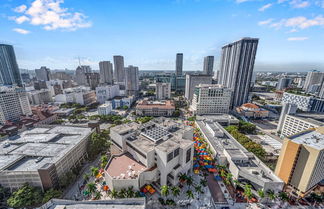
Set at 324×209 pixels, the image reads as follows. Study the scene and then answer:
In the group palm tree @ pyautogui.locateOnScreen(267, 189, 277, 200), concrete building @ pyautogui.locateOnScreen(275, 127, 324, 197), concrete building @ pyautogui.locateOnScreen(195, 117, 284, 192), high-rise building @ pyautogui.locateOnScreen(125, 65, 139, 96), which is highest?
high-rise building @ pyautogui.locateOnScreen(125, 65, 139, 96)

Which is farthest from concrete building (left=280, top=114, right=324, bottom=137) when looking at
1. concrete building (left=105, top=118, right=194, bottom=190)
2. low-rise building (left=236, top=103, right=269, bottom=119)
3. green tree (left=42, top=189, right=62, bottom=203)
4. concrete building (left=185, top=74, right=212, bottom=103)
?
green tree (left=42, top=189, right=62, bottom=203)

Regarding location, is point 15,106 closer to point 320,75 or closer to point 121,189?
point 121,189

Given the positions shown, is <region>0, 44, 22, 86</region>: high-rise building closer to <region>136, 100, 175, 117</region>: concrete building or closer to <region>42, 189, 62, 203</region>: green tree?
<region>136, 100, 175, 117</region>: concrete building

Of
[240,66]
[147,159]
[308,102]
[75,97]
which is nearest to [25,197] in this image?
[147,159]

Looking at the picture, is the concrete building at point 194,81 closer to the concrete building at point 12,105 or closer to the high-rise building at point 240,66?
the high-rise building at point 240,66

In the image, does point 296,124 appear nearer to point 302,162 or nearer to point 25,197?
Answer: point 302,162


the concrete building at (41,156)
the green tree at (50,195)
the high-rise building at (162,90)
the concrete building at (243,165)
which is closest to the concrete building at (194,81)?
the high-rise building at (162,90)

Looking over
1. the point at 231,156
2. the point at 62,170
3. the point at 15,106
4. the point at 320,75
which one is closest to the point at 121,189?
the point at 62,170
